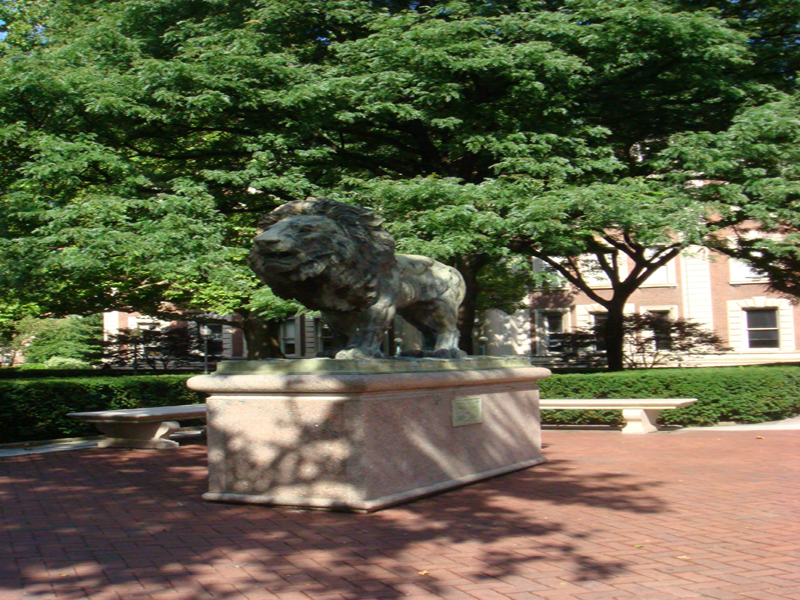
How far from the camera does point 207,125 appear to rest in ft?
51.3

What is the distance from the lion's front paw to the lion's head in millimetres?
421

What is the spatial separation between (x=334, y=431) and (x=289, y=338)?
38320 millimetres

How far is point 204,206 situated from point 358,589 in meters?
10.4

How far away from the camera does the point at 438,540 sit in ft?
20.0

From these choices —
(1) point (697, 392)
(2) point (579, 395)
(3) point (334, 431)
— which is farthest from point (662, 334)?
(3) point (334, 431)

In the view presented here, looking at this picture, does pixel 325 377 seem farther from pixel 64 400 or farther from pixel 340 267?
pixel 64 400

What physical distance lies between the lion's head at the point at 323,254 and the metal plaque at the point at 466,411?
158 centimetres

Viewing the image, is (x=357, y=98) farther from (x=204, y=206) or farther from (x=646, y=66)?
(x=646, y=66)

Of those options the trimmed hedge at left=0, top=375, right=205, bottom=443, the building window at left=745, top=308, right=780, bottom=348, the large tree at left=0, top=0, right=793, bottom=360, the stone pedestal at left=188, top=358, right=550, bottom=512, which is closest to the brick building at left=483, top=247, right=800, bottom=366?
the building window at left=745, top=308, right=780, bottom=348

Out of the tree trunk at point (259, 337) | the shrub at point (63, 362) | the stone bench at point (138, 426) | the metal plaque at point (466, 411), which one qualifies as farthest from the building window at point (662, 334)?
the shrub at point (63, 362)

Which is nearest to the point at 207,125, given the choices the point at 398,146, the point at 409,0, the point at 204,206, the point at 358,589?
the point at 204,206

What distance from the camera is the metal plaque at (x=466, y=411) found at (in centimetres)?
843

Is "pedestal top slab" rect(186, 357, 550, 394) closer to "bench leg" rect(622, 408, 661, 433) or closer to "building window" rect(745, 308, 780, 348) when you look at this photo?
"bench leg" rect(622, 408, 661, 433)

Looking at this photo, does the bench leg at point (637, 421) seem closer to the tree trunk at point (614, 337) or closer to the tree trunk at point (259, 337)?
the tree trunk at point (614, 337)
